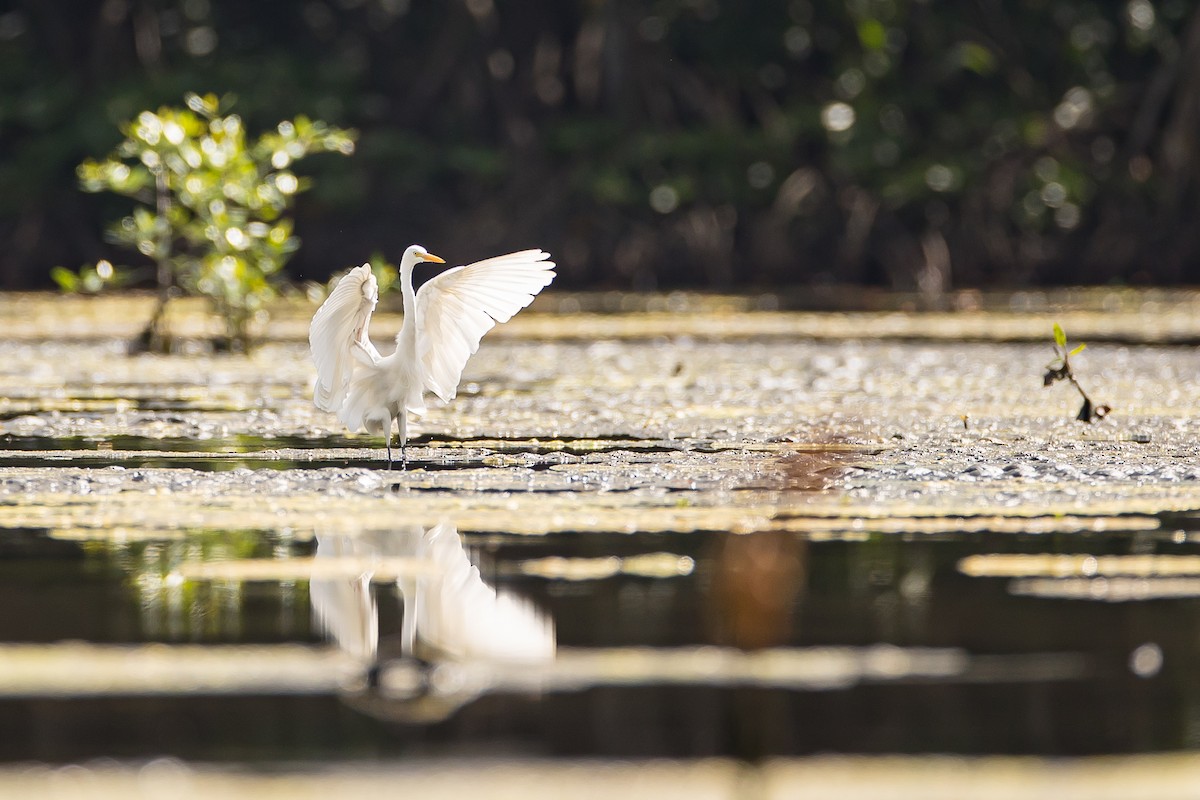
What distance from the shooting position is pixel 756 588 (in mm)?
3969

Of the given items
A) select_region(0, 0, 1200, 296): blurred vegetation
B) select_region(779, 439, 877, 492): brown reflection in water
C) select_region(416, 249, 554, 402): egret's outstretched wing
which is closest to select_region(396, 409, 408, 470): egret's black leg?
select_region(416, 249, 554, 402): egret's outstretched wing

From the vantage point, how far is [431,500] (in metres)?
5.19

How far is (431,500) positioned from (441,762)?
244 cm

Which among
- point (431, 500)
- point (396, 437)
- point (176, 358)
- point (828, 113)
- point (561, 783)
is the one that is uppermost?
point (828, 113)

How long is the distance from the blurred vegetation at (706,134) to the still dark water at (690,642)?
42.8 feet

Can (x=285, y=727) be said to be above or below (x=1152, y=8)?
below

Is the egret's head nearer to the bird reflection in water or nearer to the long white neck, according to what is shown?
the long white neck

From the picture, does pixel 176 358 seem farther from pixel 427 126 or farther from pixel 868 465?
pixel 427 126

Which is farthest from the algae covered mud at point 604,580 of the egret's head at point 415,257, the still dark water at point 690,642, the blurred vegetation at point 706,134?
the blurred vegetation at point 706,134

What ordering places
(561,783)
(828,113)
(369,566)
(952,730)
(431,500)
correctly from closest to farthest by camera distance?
(561,783) → (952,730) → (369,566) → (431,500) → (828,113)

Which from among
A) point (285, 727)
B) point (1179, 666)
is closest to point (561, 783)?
point (285, 727)

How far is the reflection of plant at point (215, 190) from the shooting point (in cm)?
980

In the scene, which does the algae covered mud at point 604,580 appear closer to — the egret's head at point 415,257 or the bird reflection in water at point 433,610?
the bird reflection in water at point 433,610

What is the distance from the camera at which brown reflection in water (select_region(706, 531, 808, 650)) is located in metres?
3.55
